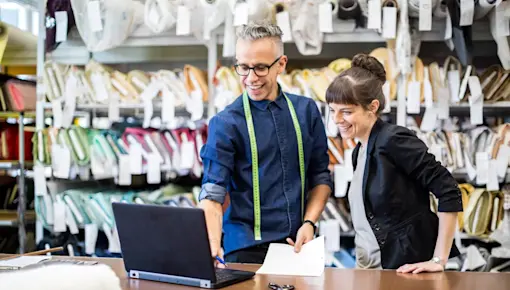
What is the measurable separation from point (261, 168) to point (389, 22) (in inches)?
59.8

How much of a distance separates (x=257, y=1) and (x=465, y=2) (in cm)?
110

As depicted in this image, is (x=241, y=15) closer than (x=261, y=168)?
No

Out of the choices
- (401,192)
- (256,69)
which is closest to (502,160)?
(401,192)

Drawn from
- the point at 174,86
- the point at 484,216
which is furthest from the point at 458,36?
the point at 174,86

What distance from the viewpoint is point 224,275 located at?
1.86 metres

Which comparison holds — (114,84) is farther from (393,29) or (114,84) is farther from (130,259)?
(130,259)

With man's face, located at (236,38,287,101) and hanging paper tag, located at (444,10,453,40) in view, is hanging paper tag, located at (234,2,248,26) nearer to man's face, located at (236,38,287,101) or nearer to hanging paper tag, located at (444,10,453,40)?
hanging paper tag, located at (444,10,453,40)

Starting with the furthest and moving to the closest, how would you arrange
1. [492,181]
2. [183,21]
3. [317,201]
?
[183,21] → [492,181] → [317,201]

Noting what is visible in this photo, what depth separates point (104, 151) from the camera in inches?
153

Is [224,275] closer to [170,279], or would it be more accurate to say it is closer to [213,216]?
[170,279]

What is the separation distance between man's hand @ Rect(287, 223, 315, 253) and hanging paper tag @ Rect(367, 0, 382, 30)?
155 cm

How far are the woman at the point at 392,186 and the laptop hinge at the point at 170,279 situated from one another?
0.66 meters

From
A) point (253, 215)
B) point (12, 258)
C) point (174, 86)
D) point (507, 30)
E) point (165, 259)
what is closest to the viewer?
point (165, 259)

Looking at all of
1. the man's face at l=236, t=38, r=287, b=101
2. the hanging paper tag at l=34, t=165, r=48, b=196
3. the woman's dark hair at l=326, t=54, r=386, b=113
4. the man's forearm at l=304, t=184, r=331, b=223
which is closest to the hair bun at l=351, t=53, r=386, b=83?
the woman's dark hair at l=326, t=54, r=386, b=113
